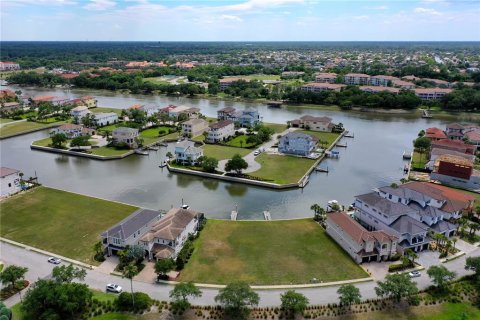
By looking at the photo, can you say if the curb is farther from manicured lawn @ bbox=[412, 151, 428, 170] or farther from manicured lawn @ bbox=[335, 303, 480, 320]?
manicured lawn @ bbox=[412, 151, 428, 170]

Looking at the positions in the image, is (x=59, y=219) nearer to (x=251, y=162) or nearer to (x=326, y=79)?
(x=251, y=162)

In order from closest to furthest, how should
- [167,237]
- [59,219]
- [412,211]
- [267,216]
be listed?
[167,237], [412,211], [59,219], [267,216]

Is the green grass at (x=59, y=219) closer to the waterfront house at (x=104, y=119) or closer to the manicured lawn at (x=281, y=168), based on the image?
the manicured lawn at (x=281, y=168)

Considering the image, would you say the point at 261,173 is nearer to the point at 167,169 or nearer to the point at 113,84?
the point at 167,169

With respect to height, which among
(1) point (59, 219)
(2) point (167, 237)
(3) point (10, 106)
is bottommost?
(1) point (59, 219)

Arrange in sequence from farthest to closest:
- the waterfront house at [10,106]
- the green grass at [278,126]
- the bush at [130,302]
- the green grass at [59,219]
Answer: the waterfront house at [10,106] → the green grass at [278,126] → the green grass at [59,219] → the bush at [130,302]

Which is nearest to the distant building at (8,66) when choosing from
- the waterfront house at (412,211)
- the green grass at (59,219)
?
the green grass at (59,219)

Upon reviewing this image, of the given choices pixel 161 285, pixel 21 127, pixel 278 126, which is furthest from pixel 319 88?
pixel 161 285
